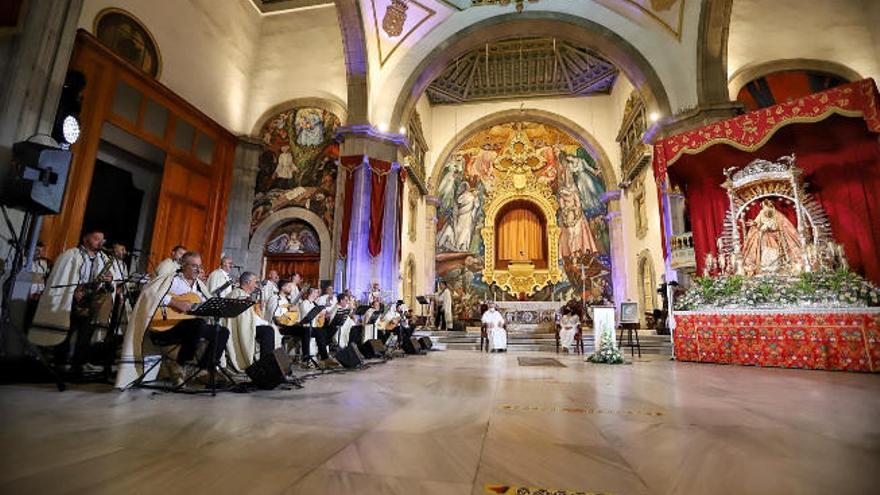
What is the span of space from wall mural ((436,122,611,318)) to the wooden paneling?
29.7 feet

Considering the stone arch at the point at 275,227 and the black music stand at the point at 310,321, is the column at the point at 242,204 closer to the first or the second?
the stone arch at the point at 275,227

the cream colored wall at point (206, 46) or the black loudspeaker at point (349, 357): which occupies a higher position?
the cream colored wall at point (206, 46)

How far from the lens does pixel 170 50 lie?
935 cm

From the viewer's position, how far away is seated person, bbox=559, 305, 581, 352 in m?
9.12

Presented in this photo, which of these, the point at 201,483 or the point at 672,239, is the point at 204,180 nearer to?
the point at 201,483

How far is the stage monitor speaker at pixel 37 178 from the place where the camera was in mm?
3672

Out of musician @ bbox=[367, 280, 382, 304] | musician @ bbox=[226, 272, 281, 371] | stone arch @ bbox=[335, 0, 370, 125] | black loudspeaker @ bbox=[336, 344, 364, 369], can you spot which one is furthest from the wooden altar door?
musician @ bbox=[226, 272, 281, 371]

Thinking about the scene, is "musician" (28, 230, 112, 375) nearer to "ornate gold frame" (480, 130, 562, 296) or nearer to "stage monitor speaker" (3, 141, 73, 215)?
"stage monitor speaker" (3, 141, 73, 215)

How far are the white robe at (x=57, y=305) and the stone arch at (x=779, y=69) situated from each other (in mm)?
12378

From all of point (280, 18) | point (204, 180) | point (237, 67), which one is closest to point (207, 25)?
point (237, 67)

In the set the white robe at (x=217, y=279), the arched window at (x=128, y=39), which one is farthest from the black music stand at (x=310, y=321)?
the arched window at (x=128, y=39)

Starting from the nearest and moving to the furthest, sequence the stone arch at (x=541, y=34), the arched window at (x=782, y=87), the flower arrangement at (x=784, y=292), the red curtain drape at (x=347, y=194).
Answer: the flower arrangement at (x=784, y=292) < the arched window at (x=782, y=87) < the red curtain drape at (x=347, y=194) < the stone arch at (x=541, y=34)

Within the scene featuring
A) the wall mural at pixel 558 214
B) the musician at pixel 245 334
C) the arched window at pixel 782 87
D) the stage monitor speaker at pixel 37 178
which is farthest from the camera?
the wall mural at pixel 558 214

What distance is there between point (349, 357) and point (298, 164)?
8132 mm
